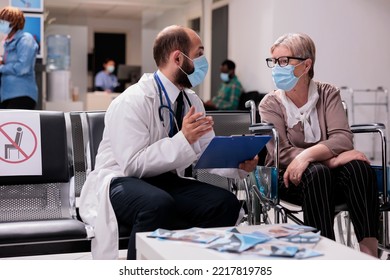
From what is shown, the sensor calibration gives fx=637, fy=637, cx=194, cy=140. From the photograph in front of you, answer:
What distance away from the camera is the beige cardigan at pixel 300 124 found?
2.74 m

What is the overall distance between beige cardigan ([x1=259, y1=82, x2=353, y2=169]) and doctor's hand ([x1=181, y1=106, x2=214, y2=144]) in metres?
0.52

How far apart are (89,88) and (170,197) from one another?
1386 centimetres

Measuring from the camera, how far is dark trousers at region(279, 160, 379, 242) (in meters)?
2.53

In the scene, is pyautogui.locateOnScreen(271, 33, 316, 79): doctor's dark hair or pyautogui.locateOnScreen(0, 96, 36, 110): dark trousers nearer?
pyautogui.locateOnScreen(271, 33, 316, 79): doctor's dark hair

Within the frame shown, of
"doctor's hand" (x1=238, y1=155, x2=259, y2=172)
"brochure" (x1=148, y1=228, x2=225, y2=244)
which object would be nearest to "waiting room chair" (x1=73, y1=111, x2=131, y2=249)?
"doctor's hand" (x1=238, y1=155, x2=259, y2=172)

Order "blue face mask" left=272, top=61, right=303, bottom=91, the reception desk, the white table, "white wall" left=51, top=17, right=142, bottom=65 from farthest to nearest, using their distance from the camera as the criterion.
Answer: "white wall" left=51, top=17, right=142, bottom=65
the reception desk
"blue face mask" left=272, top=61, right=303, bottom=91
the white table

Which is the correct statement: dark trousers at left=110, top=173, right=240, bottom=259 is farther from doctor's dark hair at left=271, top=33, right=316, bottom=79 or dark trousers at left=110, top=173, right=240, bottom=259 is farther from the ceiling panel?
the ceiling panel

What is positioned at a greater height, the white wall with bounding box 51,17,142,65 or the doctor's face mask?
the white wall with bounding box 51,17,142,65

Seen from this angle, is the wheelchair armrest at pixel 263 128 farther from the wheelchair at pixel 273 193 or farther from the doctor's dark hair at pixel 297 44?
the doctor's dark hair at pixel 297 44

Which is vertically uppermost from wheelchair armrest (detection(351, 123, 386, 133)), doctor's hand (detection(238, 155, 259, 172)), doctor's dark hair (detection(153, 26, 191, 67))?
doctor's dark hair (detection(153, 26, 191, 67))

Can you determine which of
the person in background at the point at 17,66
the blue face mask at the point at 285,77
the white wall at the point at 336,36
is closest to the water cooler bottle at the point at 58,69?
the white wall at the point at 336,36

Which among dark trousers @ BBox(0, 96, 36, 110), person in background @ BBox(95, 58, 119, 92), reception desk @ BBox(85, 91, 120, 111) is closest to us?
dark trousers @ BBox(0, 96, 36, 110)

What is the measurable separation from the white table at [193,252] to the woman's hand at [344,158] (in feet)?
2.99
